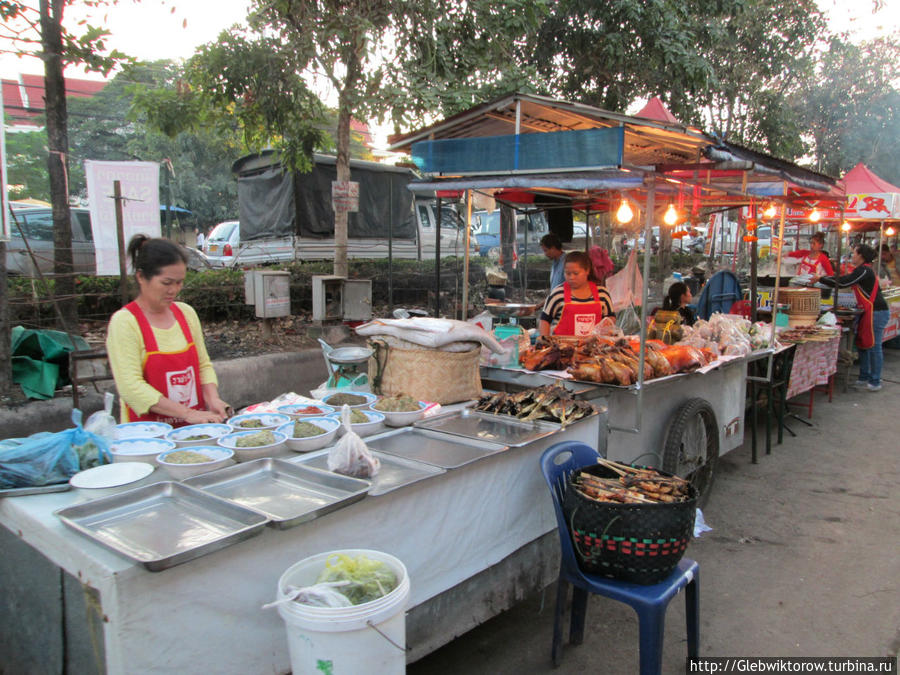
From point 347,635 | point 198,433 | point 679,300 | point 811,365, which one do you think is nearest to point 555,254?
point 679,300

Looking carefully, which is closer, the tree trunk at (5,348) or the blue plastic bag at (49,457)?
the blue plastic bag at (49,457)

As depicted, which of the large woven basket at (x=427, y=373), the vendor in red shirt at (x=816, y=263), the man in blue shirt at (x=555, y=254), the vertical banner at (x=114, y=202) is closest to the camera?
the large woven basket at (x=427, y=373)

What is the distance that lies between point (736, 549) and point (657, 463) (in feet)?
2.38

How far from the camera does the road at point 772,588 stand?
291 cm

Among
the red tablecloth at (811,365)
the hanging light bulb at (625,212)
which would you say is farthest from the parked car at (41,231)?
the red tablecloth at (811,365)

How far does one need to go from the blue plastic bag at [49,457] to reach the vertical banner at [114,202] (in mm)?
3770

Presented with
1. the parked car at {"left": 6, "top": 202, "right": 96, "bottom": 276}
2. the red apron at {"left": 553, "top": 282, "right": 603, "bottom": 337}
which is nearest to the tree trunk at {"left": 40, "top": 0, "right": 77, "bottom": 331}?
the parked car at {"left": 6, "top": 202, "right": 96, "bottom": 276}

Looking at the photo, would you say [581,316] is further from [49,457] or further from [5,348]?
[5,348]

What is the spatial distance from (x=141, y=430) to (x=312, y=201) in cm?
865

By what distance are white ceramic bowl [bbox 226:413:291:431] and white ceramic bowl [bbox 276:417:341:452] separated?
0.19 feet

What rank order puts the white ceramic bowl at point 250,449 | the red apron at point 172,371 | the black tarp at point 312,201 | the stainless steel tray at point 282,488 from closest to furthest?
1. the stainless steel tray at point 282,488
2. the white ceramic bowl at point 250,449
3. the red apron at point 172,371
4. the black tarp at point 312,201

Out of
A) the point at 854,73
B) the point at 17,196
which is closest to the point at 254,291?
the point at 17,196

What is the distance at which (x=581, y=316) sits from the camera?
5.18m

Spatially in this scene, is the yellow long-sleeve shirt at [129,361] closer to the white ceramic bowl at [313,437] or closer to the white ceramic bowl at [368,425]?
the white ceramic bowl at [313,437]
